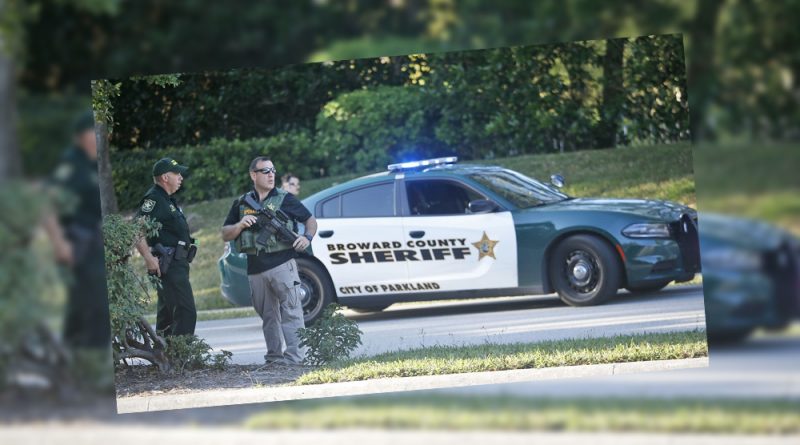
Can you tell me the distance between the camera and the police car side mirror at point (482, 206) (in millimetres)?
5984

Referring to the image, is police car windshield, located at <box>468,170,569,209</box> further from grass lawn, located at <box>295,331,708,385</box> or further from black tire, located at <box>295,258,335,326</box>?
black tire, located at <box>295,258,335,326</box>

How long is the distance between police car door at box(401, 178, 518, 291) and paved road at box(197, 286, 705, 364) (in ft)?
0.46

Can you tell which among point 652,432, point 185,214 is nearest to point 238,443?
point 652,432

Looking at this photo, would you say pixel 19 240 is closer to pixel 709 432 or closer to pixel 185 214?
pixel 185 214

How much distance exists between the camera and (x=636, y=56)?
19.4 ft

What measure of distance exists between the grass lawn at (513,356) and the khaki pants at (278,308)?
0.18m

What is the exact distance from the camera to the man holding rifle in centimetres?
583

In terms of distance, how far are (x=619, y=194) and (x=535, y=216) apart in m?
A: 0.45

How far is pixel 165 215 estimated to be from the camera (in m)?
5.81

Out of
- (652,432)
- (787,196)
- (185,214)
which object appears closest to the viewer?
(185,214)

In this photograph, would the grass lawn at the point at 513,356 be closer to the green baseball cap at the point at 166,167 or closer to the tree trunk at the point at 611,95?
the tree trunk at the point at 611,95

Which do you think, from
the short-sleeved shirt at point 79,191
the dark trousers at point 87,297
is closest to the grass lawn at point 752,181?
the short-sleeved shirt at point 79,191

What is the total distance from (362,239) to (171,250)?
38.2 inches

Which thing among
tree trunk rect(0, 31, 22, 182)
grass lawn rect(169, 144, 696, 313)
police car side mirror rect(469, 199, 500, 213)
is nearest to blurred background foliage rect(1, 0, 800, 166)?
tree trunk rect(0, 31, 22, 182)
